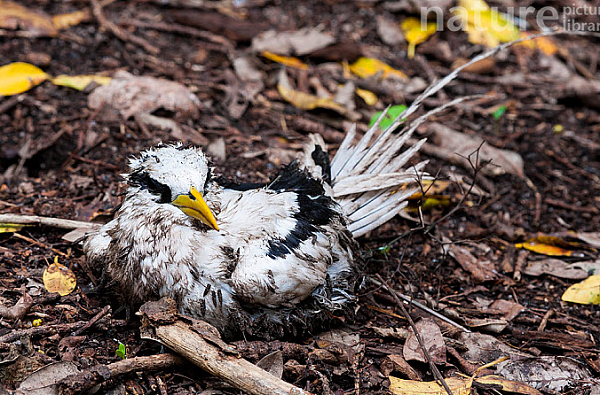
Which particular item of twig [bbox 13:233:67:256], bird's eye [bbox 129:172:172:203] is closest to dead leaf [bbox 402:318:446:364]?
bird's eye [bbox 129:172:172:203]

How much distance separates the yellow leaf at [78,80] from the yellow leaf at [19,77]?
0.15 metres

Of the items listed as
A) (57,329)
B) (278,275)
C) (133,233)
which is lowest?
(57,329)

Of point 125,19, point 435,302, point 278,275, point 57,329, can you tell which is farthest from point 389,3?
point 57,329

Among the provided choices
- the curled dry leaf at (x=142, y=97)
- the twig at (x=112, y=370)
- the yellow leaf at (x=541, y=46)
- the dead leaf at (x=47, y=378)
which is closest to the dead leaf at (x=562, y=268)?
the twig at (x=112, y=370)

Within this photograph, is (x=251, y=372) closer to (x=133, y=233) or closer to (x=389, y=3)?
(x=133, y=233)

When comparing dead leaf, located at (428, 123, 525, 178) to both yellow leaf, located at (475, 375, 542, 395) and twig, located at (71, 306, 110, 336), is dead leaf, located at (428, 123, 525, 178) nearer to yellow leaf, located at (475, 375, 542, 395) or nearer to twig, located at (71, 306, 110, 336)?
yellow leaf, located at (475, 375, 542, 395)

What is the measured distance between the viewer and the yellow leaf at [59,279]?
389cm

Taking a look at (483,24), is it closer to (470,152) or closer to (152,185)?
(470,152)

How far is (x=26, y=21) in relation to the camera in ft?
21.6

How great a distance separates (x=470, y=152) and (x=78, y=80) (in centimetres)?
377

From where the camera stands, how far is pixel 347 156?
15.5 feet

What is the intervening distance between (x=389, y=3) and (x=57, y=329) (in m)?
5.93

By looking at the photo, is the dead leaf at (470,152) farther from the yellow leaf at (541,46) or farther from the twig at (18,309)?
the twig at (18,309)

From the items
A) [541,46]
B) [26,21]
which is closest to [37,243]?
[26,21]
